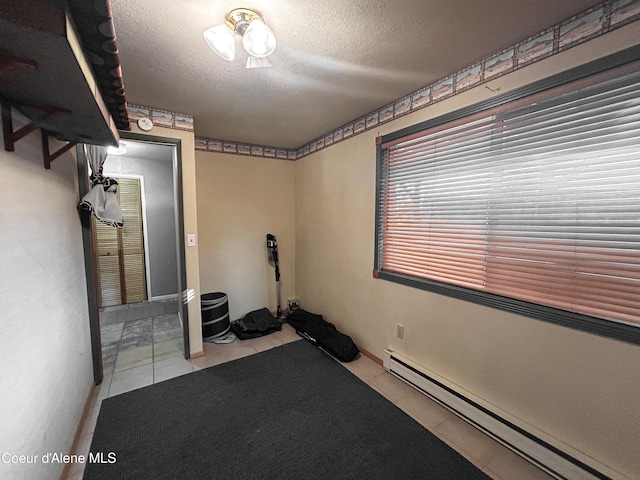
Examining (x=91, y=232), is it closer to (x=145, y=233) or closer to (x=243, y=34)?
(x=243, y=34)

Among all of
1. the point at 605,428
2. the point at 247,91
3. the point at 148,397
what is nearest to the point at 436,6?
the point at 247,91

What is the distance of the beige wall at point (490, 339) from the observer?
1268mm

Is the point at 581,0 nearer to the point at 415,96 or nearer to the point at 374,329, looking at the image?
the point at 415,96

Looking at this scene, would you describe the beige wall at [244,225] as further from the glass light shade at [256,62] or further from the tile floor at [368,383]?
the glass light shade at [256,62]

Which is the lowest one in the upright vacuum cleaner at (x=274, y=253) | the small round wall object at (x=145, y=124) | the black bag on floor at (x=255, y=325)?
the black bag on floor at (x=255, y=325)

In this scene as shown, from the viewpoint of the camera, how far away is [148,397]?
2.10 meters

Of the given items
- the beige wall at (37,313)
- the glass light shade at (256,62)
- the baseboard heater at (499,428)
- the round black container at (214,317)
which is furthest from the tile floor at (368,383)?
the glass light shade at (256,62)

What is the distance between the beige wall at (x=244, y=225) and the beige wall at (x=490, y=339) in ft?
2.55

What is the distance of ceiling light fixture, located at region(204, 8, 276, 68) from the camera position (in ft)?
4.16

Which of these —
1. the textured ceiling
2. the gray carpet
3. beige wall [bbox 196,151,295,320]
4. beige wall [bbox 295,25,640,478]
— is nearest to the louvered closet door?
beige wall [bbox 196,151,295,320]

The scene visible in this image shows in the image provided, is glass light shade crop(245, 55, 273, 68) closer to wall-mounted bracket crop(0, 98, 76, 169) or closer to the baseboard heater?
wall-mounted bracket crop(0, 98, 76, 169)

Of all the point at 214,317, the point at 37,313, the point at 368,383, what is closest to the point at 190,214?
the point at 214,317

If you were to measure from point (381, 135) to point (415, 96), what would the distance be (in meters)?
0.41

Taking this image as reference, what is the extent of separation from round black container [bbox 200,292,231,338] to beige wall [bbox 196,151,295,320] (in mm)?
378
